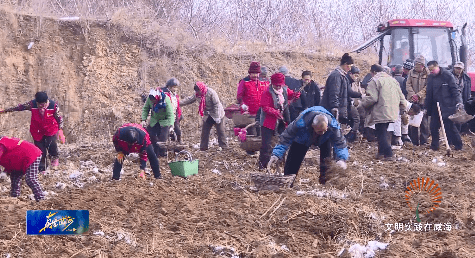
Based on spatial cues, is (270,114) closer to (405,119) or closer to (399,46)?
(405,119)

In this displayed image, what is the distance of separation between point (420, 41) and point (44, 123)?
8965 millimetres

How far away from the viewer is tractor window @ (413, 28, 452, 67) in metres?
14.1

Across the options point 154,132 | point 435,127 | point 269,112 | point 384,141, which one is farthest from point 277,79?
point 435,127

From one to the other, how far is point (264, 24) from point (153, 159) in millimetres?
16881

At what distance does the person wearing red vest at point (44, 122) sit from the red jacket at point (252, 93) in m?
3.13

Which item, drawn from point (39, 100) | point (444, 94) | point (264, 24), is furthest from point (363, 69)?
point (39, 100)

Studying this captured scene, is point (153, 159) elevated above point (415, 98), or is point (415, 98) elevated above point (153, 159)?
point (415, 98)

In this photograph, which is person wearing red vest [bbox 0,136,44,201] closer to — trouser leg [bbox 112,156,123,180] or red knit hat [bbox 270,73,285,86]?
trouser leg [bbox 112,156,123,180]

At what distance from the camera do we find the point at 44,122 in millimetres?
9242

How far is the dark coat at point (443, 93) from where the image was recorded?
33.9 ft

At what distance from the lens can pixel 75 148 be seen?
41.8 ft

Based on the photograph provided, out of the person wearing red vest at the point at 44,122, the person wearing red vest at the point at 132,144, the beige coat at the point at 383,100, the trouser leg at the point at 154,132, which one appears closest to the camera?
the person wearing red vest at the point at 132,144

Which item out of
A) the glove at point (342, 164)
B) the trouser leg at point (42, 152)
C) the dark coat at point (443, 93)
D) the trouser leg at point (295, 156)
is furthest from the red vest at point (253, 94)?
the glove at point (342, 164)

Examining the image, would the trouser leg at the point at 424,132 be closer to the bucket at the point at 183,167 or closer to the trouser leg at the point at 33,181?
the bucket at the point at 183,167
